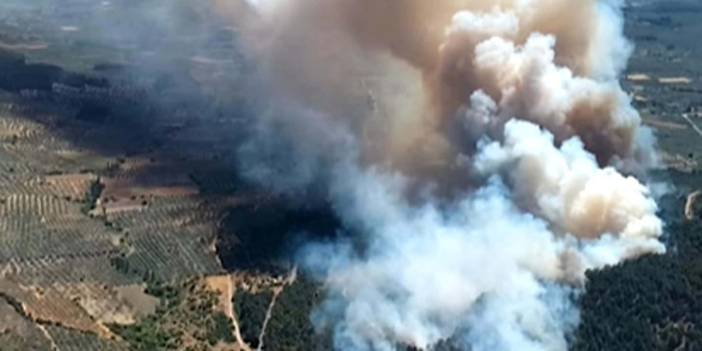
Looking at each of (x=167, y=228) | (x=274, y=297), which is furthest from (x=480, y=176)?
(x=167, y=228)

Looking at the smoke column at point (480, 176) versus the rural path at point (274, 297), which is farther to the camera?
the rural path at point (274, 297)

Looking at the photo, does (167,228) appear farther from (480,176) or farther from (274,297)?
(480,176)

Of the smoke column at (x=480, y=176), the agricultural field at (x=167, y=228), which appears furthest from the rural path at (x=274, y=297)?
the smoke column at (x=480, y=176)

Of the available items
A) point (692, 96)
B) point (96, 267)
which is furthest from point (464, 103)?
point (692, 96)

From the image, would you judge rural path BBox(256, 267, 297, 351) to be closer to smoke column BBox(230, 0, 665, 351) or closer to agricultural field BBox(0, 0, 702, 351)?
agricultural field BBox(0, 0, 702, 351)

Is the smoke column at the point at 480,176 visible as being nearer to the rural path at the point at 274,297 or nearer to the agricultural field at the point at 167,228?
the rural path at the point at 274,297

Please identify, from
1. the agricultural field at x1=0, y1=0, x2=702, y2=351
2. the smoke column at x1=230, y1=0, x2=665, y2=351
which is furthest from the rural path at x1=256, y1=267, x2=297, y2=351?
the smoke column at x1=230, y1=0, x2=665, y2=351

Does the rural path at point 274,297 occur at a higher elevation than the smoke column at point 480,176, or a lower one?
lower

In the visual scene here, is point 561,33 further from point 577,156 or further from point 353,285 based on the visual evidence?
point 353,285
